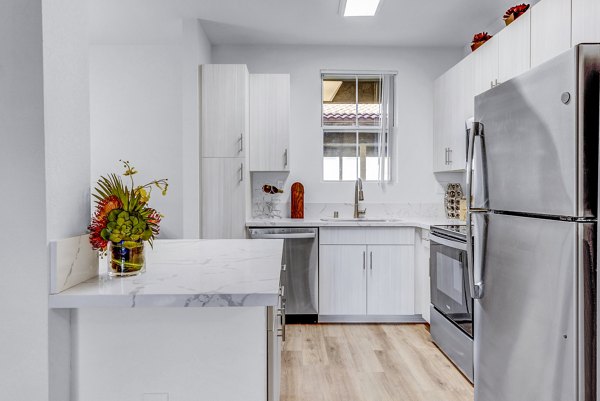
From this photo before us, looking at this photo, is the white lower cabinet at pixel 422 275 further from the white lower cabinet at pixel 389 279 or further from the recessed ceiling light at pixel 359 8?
the recessed ceiling light at pixel 359 8

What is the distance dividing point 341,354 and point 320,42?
9.52 feet

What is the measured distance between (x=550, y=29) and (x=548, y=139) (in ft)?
3.57

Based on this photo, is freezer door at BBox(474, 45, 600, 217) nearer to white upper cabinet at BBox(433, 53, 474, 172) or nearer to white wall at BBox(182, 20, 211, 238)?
white upper cabinet at BBox(433, 53, 474, 172)

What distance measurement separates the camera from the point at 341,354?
2.90 metres

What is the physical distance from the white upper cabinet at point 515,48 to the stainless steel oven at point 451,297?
108cm

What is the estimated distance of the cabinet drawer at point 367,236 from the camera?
3570 millimetres

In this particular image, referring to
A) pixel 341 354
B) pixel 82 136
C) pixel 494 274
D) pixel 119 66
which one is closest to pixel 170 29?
pixel 119 66

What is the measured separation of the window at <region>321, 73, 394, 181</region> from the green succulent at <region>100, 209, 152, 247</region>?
3.08 meters

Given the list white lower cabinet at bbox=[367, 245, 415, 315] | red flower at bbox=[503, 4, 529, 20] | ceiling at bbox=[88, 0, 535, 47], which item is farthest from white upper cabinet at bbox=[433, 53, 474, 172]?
white lower cabinet at bbox=[367, 245, 415, 315]

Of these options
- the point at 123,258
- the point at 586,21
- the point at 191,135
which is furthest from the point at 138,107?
the point at 586,21

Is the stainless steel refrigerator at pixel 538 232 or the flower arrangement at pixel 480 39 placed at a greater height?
Answer: the flower arrangement at pixel 480 39

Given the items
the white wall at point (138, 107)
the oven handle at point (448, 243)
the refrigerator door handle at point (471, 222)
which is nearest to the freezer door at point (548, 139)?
the refrigerator door handle at point (471, 222)

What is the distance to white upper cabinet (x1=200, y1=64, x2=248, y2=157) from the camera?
3559 mm

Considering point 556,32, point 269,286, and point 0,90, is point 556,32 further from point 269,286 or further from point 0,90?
point 0,90
